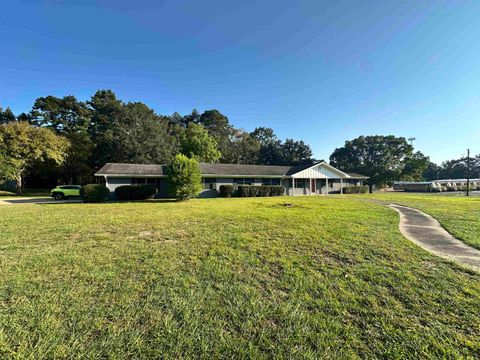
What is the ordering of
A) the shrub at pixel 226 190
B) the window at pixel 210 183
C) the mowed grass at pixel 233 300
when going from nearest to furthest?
the mowed grass at pixel 233 300, the shrub at pixel 226 190, the window at pixel 210 183

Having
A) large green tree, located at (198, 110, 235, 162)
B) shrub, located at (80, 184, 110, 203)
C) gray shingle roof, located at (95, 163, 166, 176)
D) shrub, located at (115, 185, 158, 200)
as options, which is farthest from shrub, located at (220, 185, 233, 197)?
large green tree, located at (198, 110, 235, 162)

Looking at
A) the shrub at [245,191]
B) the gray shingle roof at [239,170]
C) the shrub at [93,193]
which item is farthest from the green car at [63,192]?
the shrub at [245,191]

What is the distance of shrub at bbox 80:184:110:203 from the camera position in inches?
635

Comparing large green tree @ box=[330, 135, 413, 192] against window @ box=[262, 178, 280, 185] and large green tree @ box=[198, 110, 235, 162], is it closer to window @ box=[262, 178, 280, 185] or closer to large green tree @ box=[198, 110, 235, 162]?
window @ box=[262, 178, 280, 185]

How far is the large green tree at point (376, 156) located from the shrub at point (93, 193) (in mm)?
40948

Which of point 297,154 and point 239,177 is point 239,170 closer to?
point 239,177

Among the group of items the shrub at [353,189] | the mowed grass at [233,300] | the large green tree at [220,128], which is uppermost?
the large green tree at [220,128]

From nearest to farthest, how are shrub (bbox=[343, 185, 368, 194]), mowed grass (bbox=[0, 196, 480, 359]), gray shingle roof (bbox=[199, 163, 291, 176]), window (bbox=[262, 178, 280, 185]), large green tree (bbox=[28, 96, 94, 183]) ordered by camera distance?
mowed grass (bbox=[0, 196, 480, 359]) → gray shingle roof (bbox=[199, 163, 291, 176]) → window (bbox=[262, 178, 280, 185]) → shrub (bbox=[343, 185, 368, 194]) → large green tree (bbox=[28, 96, 94, 183])

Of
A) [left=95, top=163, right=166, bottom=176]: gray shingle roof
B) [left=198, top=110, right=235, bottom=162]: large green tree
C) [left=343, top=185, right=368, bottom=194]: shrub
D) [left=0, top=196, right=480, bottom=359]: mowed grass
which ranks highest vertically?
[left=198, top=110, right=235, bottom=162]: large green tree

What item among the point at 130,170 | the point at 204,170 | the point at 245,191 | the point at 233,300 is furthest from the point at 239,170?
the point at 233,300

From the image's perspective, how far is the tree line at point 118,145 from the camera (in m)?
26.0

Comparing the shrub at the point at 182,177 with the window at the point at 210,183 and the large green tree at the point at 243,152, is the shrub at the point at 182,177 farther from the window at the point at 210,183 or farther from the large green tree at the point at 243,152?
the large green tree at the point at 243,152

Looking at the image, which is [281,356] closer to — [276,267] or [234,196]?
[276,267]

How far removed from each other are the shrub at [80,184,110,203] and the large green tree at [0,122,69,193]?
1407cm
